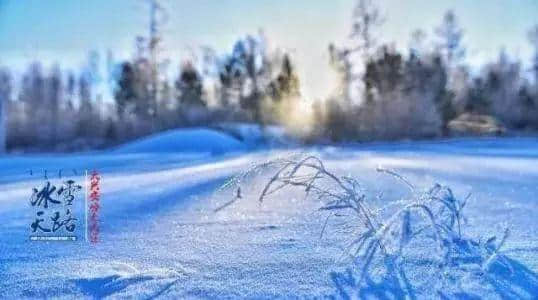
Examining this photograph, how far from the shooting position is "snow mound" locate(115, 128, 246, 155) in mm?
14250

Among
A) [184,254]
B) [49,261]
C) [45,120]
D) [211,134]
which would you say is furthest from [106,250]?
[45,120]

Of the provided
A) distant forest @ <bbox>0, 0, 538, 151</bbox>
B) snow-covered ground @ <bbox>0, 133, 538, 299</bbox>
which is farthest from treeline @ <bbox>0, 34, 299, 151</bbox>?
snow-covered ground @ <bbox>0, 133, 538, 299</bbox>

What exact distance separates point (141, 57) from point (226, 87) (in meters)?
4.61

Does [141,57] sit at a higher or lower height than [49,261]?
higher

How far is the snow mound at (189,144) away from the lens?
14250 mm

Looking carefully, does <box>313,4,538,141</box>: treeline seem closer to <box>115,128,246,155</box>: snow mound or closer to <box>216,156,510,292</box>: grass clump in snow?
<box>115,128,246,155</box>: snow mound

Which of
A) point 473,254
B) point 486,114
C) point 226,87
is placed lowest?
point 473,254

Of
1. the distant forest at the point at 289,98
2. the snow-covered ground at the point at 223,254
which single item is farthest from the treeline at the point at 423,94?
the snow-covered ground at the point at 223,254

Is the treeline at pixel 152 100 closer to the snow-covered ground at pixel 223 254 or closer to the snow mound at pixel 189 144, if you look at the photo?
the snow mound at pixel 189 144

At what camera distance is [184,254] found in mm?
A: 2109

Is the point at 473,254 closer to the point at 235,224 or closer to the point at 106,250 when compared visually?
the point at 235,224

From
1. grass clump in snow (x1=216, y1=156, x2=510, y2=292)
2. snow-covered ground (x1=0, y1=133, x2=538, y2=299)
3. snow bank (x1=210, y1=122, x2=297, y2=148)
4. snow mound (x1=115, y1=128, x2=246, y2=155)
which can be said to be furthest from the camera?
snow bank (x1=210, y1=122, x2=297, y2=148)

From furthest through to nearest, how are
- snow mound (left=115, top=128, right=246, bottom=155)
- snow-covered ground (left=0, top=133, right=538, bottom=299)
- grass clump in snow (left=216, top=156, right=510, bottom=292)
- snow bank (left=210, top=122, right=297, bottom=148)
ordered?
1. snow bank (left=210, top=122, right=297, bottom=148)
2. snow mound (left=115, top=128, right=246, bottom=155)
3. grass clump in snow (left=216, top=156, right=510, bottom=292)
4. snow-covered ground (left=0, top=133, right=538, bottom=299)

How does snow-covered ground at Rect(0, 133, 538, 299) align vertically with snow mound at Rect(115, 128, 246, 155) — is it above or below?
below
